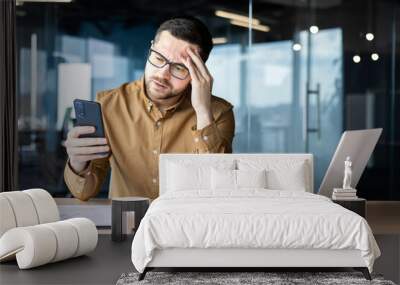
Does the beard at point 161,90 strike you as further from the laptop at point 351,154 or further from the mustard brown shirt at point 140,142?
the laptop at point 351,154

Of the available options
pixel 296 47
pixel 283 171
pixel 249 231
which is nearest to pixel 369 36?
pixel 296 47

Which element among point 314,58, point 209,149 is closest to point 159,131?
point 209,149

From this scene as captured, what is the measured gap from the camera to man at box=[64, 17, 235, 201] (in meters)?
6.46

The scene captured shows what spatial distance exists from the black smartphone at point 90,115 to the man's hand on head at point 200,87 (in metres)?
0.85

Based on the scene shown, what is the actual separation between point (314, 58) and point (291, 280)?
4520 millimetres

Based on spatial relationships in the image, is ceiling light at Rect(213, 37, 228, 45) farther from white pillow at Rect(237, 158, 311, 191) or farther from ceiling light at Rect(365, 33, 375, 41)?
white pillow at Rect(237, 158, 311, 191)

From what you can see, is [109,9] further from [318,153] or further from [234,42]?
[318,153]

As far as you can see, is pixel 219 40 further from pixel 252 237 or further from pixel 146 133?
pixel 252 237

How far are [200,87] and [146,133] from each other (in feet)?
2.23

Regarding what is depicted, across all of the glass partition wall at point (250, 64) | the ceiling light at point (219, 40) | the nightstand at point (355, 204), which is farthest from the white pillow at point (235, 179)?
the ceiling light at point (219, 40)

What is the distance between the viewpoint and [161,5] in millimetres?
8500

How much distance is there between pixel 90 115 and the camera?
6.33m

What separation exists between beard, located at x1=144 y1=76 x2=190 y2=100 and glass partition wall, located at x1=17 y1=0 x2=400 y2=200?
1.64m

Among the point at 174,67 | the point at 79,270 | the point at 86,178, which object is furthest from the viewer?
the point at 174,67
